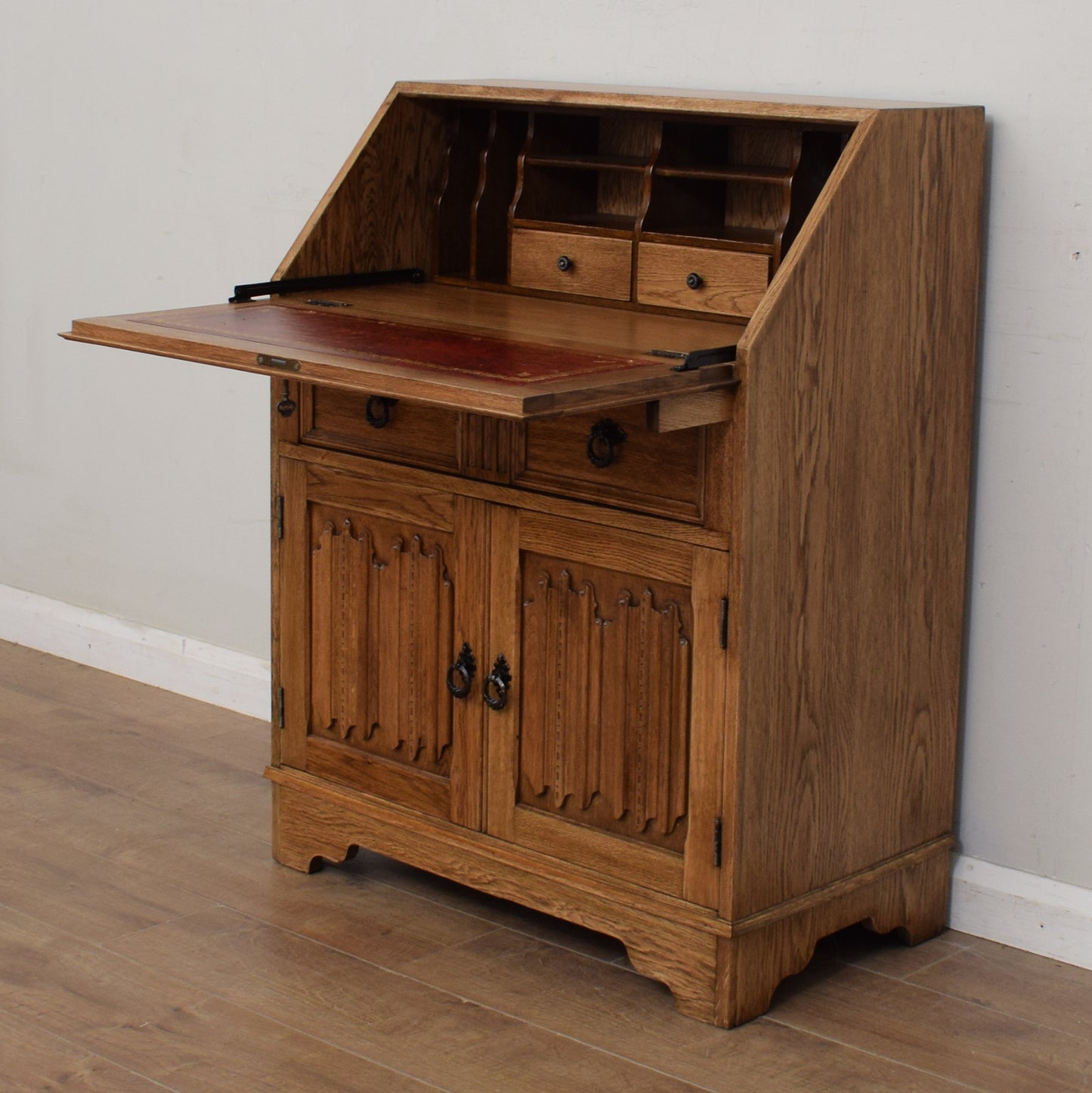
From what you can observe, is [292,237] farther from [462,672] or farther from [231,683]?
[462,672]

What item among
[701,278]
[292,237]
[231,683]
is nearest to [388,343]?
[701,278]

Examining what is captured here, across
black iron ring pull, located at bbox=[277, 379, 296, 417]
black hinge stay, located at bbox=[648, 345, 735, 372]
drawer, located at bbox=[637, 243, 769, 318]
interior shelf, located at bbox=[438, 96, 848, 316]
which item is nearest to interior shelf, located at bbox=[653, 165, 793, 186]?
interior shelf, located at bbox=[438, 96, 848, 316]

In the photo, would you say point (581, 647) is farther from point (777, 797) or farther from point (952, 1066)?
point (952, 1066)

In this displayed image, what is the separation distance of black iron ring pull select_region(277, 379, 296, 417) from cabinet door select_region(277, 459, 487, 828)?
0.10 meters

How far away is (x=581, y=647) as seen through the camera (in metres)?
3.02

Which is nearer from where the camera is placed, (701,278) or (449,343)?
(449,343)

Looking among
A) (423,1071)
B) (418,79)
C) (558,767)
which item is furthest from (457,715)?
(418,79)

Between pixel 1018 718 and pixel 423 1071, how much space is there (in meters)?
1.20

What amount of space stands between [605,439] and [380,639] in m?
0.67

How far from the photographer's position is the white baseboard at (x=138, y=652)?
4445 mm

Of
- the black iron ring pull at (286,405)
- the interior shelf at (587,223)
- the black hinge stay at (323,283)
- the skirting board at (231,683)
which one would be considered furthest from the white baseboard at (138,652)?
the interior shelf at (587,223)

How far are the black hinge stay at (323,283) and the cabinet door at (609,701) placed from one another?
0.58m

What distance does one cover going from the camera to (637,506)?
2898 mm

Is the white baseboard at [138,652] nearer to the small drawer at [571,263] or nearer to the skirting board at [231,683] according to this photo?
the skirting board at [231,683]
